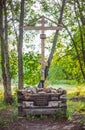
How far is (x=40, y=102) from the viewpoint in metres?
13.2

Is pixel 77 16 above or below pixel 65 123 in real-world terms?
above

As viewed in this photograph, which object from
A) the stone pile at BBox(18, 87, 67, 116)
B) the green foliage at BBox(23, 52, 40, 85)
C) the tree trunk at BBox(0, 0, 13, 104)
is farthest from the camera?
the green foliage at BBox(23, 52, 40, 85)

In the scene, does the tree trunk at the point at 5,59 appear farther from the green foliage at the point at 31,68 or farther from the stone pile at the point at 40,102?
the green foliage at the point at 31,68

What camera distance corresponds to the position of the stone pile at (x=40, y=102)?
13195mm

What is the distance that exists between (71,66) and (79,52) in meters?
1.81

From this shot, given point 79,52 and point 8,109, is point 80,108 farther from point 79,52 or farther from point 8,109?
point 79,52

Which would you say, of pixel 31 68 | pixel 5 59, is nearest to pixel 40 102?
pixel 5 59

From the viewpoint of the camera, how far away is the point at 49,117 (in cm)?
1321

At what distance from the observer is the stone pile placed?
13.2m

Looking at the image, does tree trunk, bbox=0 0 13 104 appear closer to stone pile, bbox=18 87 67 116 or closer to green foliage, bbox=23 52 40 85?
stone pile, bbox=18 87 67 116

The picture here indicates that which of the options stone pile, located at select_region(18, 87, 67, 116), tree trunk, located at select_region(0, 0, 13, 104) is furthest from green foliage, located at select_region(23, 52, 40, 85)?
stone pile, located at select_region(18, 87, 67, 116)

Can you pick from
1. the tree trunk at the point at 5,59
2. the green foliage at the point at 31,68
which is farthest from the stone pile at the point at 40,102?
the green foliage at the point at 31,68

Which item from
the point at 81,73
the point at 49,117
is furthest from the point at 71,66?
the point at 49,117

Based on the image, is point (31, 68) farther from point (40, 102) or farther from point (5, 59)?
point (40, 102)
